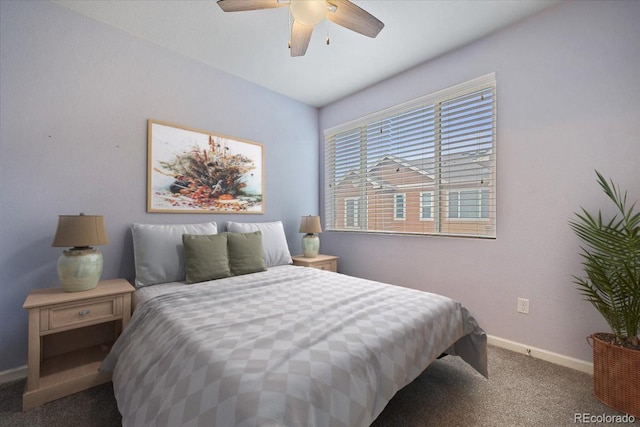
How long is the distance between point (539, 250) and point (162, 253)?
2.98 meters

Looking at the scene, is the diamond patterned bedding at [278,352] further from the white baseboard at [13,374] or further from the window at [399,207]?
the window at [399,207]

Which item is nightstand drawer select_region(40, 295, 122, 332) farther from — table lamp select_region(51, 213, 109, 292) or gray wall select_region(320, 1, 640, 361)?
gray wall select_region(320, 1, 640, 361)

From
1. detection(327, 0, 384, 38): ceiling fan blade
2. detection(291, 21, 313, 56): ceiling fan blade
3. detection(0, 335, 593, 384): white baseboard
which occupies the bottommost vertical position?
detection(0, 335, 593, 384): white baseboard

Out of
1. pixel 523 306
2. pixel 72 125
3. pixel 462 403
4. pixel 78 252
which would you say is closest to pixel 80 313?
pixel 78 252

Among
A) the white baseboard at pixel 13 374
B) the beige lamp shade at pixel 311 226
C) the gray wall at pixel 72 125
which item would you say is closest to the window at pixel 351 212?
the beige lamp shade at pixel 311 226

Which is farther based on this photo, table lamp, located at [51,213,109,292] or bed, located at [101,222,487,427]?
table lamp, located at [51,213,109,292]

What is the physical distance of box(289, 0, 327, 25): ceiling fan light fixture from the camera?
1.53 metres

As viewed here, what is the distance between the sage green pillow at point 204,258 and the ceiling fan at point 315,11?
1.62m

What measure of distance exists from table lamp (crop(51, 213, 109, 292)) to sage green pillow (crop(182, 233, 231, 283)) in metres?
0.55

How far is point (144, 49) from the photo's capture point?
2.39 m

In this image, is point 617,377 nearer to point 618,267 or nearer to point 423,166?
point 618,267

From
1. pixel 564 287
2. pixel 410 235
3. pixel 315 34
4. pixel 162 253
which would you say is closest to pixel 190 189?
pixel 162 253

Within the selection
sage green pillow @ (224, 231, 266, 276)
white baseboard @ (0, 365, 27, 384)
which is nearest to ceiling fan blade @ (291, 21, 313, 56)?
sage green pillow @ (224, 231, 266, 276)

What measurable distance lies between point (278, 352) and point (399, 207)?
2297 mm
